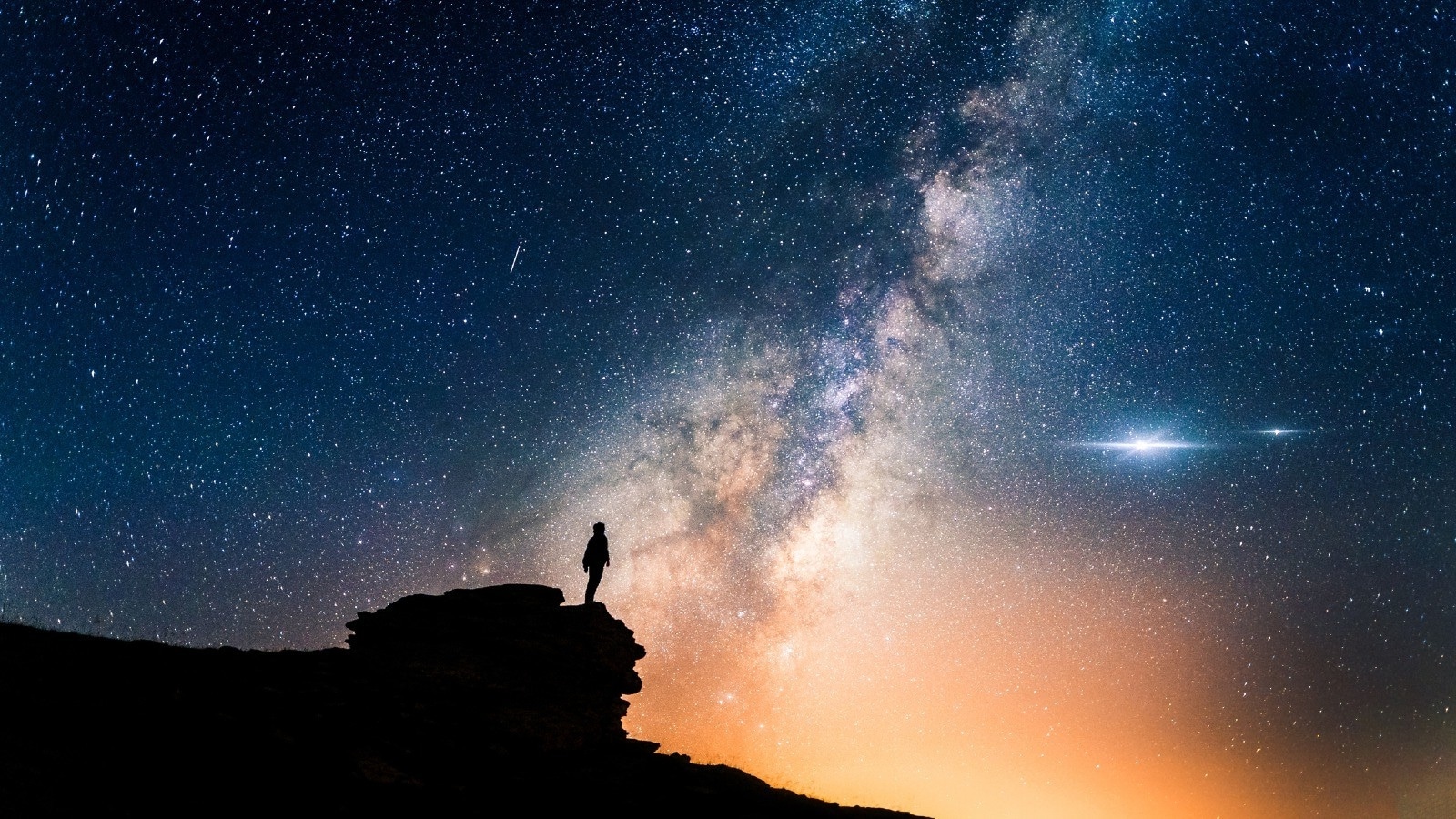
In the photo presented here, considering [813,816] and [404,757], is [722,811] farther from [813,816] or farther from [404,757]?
[404,757]

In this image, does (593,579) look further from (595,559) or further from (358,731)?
(358,731)

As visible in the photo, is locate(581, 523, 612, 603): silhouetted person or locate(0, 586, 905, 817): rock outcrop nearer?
locate(0, 586, 905, 817): rock outcrop

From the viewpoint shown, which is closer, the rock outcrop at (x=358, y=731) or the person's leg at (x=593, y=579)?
the rock outcrop at (x=358, y=731)

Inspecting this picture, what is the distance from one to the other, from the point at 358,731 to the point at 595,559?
8.29 metres

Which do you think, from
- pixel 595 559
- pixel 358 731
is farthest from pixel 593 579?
pixel 358 731

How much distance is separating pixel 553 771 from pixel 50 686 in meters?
7.86

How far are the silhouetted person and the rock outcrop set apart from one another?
2.51m

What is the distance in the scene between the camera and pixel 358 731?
39.8 feet

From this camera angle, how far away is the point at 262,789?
10141 millimetres

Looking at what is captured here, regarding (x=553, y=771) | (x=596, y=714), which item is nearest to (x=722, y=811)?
(x=553, y=771)

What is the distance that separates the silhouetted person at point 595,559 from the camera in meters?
19.9

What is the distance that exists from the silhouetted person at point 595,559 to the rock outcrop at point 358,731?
251 cm

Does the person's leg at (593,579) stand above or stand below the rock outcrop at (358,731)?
above

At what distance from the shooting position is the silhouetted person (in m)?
19.9
